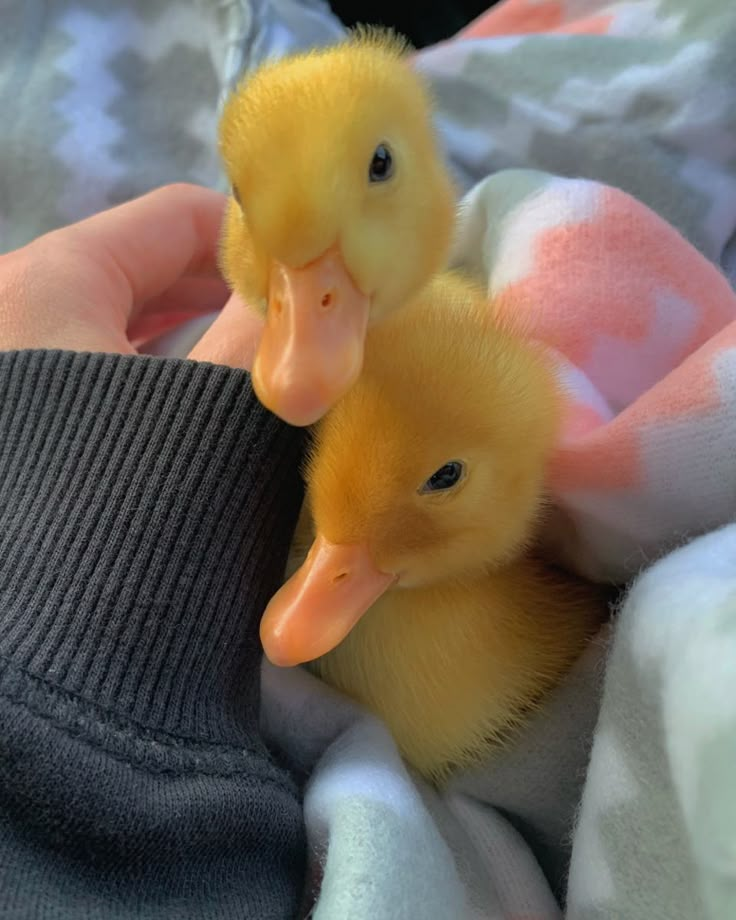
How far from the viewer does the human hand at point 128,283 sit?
665 mm

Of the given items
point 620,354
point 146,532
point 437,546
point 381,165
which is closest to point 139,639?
point 146,532

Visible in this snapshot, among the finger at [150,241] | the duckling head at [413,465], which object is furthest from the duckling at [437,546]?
the finger at [150,241]

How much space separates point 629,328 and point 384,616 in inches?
11.1

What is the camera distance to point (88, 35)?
1017mm

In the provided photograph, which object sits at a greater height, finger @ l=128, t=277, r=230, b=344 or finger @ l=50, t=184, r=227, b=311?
finger @ l=50, t=184, r=227, b=311

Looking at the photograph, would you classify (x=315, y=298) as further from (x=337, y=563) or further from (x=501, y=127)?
(x=501, y=127)

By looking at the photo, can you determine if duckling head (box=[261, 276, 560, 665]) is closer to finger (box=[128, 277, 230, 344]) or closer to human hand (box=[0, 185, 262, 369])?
human hand (box=[0, 185, 262, 369])

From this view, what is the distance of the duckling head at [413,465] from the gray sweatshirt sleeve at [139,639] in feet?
0.16

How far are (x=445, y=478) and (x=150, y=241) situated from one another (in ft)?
1.40

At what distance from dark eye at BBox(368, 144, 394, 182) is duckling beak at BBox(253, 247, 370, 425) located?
5cm

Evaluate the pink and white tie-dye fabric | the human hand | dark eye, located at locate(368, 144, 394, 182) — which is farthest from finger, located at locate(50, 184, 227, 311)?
dark eye, located at locate(368, 144, 394, 182)

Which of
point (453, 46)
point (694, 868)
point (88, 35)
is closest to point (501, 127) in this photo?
point (453, 46)

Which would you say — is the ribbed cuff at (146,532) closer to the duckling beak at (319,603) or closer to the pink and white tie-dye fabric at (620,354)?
the duckling beak at (319,603)

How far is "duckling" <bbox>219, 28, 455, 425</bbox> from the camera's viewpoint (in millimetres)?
422
